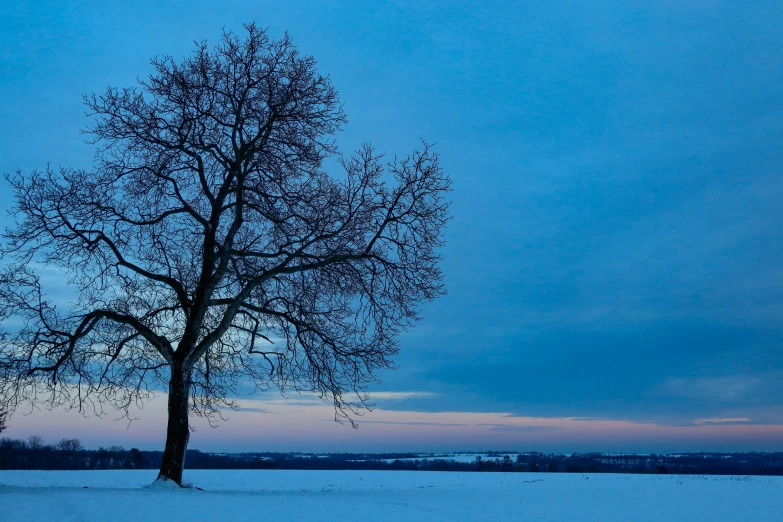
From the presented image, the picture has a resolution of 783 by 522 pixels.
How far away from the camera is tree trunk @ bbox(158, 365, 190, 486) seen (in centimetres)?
1522

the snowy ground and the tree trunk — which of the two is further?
the tree trunk

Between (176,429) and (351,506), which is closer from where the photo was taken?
(351,506)

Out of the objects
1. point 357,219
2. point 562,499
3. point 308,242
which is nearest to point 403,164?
point 357,219

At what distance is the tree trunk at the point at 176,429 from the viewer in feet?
49.9

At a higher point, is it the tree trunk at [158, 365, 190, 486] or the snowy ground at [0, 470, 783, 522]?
the tree trunk at [158, 365, 190, 486]

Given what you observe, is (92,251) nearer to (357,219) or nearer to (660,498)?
(357,219)

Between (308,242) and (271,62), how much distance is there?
522 centimetres

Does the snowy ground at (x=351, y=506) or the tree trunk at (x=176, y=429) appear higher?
the tree trunk at (x=176, y=429)

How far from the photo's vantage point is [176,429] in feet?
50.4

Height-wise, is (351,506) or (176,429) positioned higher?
(176,429)

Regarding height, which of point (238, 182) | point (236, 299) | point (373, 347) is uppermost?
point (238, 182)

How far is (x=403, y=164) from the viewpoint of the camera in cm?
1678

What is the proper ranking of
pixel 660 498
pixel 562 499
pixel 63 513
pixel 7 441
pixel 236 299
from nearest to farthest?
pixel 63 513, pixel 236 299, pixel 562 499, pixel 660 498, pixel 7 441

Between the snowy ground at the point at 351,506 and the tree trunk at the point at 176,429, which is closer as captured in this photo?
the snowy ground at the point at 351,506
